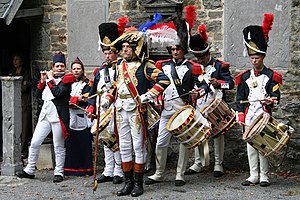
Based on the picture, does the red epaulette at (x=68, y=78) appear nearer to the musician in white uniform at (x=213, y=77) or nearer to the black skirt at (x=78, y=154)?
the black skirt at (x=78, y=154)

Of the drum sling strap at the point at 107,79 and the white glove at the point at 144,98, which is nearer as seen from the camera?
the white glove at the point at 144,98

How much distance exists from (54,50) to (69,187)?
291cm

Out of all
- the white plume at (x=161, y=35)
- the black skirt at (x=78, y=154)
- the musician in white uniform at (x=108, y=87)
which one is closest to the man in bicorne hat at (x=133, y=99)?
the white plume at (x=161, y=35)

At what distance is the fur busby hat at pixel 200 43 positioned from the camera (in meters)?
9.16

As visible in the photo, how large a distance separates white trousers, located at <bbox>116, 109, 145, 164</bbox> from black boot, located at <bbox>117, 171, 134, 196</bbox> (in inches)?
7.1

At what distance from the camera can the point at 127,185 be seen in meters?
8.38

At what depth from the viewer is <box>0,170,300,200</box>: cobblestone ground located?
27.2 ft

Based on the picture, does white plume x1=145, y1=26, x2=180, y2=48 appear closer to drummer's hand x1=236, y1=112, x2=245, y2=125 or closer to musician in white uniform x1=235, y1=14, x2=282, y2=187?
musician in white uniform x1=235, y1=14, x2=282, y2=187

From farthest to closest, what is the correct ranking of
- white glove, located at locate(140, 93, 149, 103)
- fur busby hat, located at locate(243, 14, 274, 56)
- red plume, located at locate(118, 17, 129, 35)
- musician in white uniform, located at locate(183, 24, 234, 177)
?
musician in white uniform, located at locate(183, 24, 234, 177) → red plume, located at locate(118, 17, 129, 35) → fur busby hat, located at locate(243, 14, 274, 56) → white glove, located at locate(140, 93, 149, 103)

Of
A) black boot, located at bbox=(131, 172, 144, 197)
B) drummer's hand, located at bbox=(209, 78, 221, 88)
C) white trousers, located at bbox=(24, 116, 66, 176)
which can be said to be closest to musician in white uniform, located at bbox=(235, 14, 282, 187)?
drummer's hand, located at bbox=(209, 78, 221, 88)

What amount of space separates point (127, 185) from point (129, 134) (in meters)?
0.61

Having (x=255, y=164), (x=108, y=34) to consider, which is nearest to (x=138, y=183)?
(x=255, y=164)

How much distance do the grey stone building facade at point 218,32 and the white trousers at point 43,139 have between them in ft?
5.99

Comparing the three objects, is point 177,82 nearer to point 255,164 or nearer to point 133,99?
point 133,99
